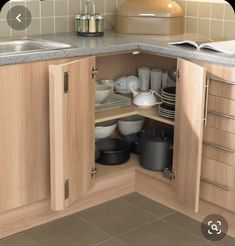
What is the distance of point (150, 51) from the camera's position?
271 centimetres

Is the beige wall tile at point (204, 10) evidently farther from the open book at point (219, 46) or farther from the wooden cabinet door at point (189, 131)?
the wooden cabinet door at point (189, 131)

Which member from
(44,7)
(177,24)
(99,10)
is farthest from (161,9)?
(44,7)

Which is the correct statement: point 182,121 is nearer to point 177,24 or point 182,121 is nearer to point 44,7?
point 177,24

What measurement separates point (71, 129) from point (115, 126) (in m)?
0.71

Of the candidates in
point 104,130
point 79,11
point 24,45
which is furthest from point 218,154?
point 79,11

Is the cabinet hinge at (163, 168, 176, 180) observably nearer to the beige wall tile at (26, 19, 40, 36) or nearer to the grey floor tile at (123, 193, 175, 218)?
the grey floor tile at (123, 193, 175, 218)

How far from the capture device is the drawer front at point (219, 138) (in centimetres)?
238

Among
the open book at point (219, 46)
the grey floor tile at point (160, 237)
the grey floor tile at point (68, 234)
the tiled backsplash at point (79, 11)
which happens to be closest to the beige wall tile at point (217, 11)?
the tiled backsplash at point (79, 11)

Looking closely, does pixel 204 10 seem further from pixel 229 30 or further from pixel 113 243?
pixel 113 243

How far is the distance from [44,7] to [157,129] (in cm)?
97

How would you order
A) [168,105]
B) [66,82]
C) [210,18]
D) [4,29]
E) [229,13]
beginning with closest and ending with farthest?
[66,82]
[168,105]
[4,29]
[229,13]
[210,18]

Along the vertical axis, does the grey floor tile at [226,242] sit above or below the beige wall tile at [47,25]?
below

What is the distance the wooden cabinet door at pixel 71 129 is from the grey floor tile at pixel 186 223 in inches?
18.4

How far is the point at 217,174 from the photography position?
2465 mm
